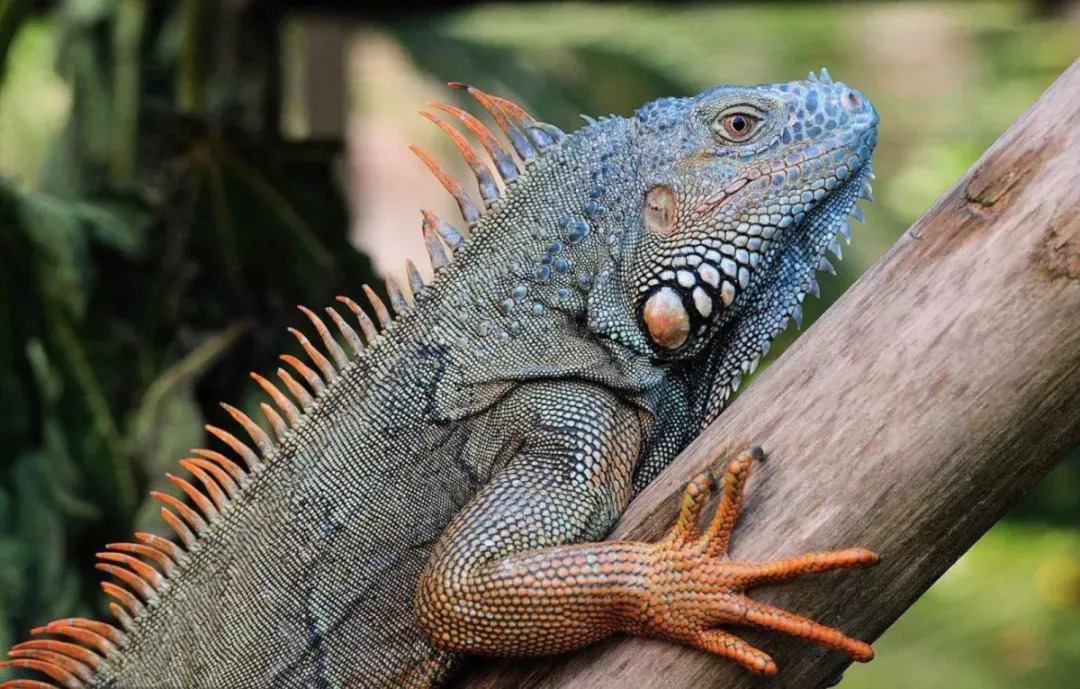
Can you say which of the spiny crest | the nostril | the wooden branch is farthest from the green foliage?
the wooden branch

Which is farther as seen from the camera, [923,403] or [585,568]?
[585,568]

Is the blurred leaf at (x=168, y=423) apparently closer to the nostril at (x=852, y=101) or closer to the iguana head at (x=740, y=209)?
the iguana head at (x=740, y=209)

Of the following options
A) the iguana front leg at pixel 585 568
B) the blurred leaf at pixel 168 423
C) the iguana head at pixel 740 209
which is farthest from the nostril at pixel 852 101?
the blurred leaf at pixel 168 423

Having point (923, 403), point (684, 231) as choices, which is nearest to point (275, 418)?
point (684, 231)

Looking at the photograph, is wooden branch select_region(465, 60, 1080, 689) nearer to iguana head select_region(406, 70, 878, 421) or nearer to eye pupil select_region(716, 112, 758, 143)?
iguana head select_region(406, 70, 878, 421)

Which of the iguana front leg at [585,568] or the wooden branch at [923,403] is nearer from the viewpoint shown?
the wooden branch at [923,403]

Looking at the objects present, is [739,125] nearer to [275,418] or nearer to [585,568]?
[585,568]

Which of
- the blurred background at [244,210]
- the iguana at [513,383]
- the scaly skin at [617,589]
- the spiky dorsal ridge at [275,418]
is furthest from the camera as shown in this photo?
the blurred background at [244,210]
